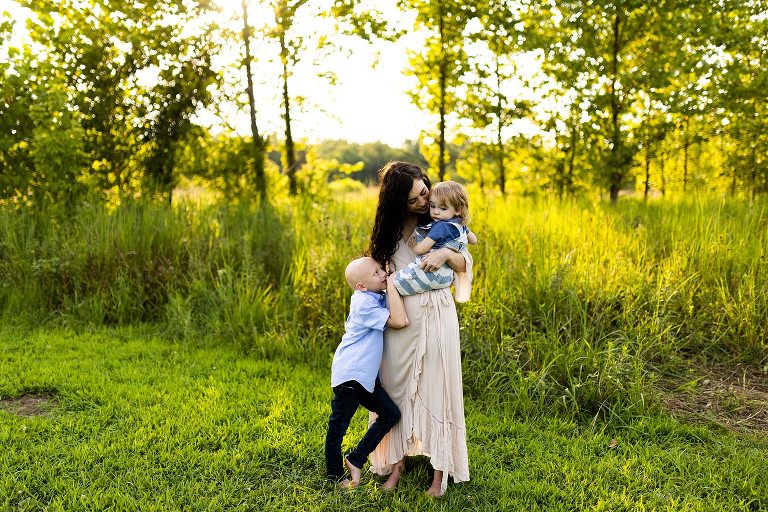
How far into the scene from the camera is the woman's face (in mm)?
3523

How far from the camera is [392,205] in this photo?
139 inches

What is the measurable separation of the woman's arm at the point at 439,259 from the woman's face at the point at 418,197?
0.85ft

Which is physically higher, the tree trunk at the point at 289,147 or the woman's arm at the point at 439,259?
the tree trunk at the point at 289,147

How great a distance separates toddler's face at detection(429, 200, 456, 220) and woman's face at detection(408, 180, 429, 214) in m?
0.05

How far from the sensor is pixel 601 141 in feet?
32.1

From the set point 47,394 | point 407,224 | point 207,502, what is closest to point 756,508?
point 407,224

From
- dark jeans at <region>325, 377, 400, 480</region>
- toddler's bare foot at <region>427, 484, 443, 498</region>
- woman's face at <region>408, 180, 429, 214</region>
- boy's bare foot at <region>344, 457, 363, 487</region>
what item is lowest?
toddler's bare foot at <region>427, 484, 443, 498</region>

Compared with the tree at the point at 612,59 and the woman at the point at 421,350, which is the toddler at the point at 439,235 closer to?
the woman at the point at 421,350

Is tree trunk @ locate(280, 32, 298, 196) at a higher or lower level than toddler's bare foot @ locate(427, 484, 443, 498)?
higher

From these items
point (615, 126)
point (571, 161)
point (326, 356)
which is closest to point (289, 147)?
point (571, 161)

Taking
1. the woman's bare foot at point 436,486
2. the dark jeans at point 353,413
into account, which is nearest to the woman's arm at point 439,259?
the dark jeans at point 353,413

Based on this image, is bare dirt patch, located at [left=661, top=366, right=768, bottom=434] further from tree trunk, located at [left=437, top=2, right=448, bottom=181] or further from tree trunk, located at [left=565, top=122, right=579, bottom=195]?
tree trunk, located at [left=437, top=2, right=448, bottom=181]

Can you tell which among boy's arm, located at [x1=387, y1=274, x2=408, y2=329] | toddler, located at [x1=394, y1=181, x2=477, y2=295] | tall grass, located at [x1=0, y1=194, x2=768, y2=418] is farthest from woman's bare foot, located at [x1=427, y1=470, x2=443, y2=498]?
tall grass, located at [x1=0, y1=194, x2=768, y2=418]

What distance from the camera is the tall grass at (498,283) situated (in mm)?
5145
